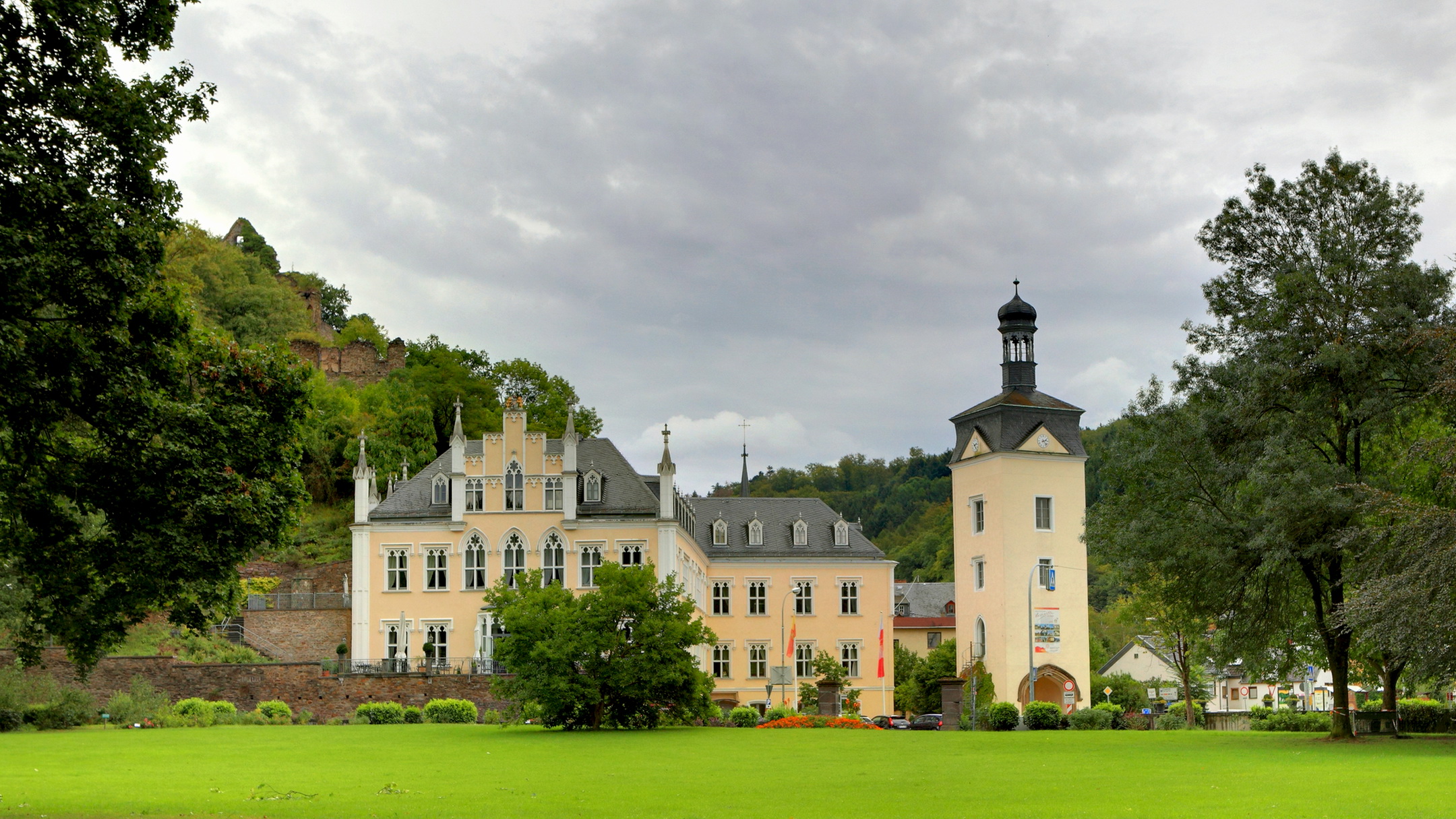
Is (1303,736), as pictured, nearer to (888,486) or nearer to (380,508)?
(380,508)

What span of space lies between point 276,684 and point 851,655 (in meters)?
29.8

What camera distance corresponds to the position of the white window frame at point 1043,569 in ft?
190

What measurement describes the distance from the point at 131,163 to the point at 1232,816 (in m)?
15.0

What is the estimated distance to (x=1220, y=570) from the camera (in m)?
32.8

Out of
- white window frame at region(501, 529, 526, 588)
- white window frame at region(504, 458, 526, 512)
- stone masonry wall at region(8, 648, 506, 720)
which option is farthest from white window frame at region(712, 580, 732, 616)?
stone masonry wall at region(8, 648, 506, 720)

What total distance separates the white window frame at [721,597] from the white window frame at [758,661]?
228cm

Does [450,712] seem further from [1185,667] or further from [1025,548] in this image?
[1185,667]

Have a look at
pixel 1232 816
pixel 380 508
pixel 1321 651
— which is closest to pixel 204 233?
pixel 380 508

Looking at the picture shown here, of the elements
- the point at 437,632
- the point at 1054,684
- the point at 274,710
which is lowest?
the point at 1054,684

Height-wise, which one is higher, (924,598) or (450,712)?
(924,598)

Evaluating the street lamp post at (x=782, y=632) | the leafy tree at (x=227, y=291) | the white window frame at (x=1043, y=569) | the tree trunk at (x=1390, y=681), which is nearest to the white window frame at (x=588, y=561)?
the street lamp post at (x=782, y=632)

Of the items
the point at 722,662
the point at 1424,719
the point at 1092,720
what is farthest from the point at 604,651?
the point at 722,662

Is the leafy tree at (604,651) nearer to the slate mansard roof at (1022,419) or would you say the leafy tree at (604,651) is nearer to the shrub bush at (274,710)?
the shrub bush at (274,710)

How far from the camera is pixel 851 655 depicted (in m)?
68.1
